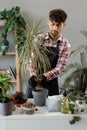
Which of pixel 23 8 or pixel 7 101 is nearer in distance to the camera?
pixel 7 101

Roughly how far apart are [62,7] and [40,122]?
90.5 inches

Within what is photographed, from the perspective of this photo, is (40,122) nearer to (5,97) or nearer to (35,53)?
(5,97)

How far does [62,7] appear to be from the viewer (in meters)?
3.73

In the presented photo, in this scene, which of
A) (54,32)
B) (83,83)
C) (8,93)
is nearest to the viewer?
(8,93)

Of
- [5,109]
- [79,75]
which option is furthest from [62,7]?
[5,109]

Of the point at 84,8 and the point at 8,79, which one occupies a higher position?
the point at 84,8

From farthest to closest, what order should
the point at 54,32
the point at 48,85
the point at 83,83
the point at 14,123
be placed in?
the point at 83,83 → the point at 48,85 → the point at 54,32 → the point at 14,123

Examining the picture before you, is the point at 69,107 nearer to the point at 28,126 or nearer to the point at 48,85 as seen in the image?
the point at 28,126

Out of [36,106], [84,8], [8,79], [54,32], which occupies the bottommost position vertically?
[36,106]

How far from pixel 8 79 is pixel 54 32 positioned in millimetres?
694

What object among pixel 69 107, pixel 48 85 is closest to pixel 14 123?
pixel 69 107

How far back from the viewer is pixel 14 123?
5.77 feet

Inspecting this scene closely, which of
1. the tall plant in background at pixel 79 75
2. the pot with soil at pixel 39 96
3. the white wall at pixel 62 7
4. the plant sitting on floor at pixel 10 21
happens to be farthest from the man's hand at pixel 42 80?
the white wall at pixel 62 7

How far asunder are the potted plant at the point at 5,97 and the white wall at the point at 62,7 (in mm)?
2045
